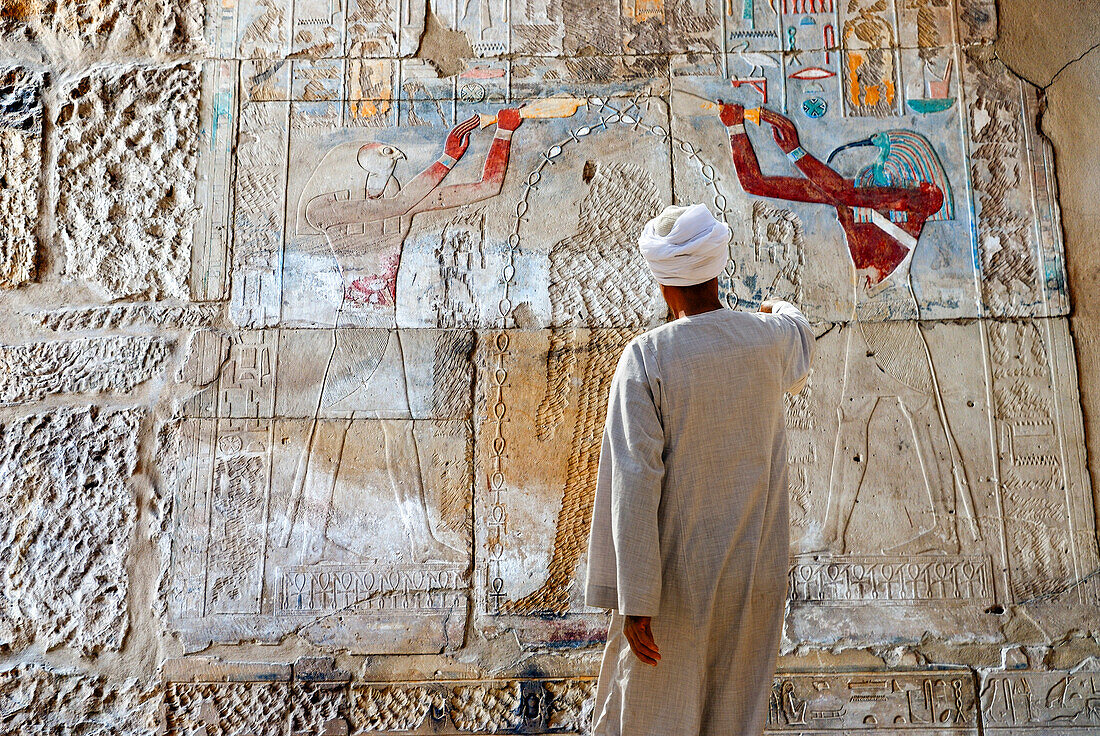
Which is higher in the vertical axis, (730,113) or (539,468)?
(730,113)

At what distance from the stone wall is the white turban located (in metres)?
0.98

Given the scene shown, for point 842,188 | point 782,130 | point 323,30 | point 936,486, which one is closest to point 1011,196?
point 842,188

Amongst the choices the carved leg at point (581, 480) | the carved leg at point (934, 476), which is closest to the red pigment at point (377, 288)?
the carved leg at point (581, 480)

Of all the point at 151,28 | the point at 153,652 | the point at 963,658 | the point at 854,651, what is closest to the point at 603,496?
the point at 854,651

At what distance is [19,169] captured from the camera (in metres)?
3.20

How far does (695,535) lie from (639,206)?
1.52m

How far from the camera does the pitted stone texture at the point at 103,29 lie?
10.6 feet

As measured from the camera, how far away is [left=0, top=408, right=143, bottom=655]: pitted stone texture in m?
2.90

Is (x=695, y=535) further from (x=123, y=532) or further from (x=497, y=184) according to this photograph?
(x=123, y=532)

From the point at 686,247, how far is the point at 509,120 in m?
1.42

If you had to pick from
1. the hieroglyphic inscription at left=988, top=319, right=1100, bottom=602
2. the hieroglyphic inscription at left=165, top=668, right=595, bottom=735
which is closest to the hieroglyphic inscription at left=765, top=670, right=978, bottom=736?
the hieroglyphic inscription at left=988, top=319, right=1100, bottom=602

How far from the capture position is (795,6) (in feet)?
10.4

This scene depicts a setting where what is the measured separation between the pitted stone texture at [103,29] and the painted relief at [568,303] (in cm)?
21

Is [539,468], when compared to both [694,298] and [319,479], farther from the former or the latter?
[694,298]
